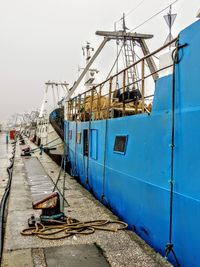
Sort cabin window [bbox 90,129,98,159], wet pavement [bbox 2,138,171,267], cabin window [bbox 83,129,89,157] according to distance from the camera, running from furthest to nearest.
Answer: cabin window [bbox 83,129,89,157] → cabin window [bbox 90,129,98,159] → wet pavement [bbox 2,138,171,267]

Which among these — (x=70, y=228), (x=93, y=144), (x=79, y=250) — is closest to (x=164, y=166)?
(x=79, y=250)

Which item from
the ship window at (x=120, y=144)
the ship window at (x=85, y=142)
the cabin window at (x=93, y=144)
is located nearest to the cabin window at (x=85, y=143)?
the ship window at (x=85, y=142)

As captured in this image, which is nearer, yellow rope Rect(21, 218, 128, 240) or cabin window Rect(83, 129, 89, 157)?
yellow rope Rect(21, 218, 128, 240)

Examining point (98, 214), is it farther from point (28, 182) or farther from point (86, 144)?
point (28, 182)

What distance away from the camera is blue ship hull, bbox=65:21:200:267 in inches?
162

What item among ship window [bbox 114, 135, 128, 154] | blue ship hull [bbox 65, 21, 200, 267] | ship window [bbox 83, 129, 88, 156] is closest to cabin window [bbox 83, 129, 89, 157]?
ship window [bbox 83, 129, 88, 156]

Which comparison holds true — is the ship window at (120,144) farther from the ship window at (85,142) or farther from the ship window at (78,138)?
the ship window at (78,138)

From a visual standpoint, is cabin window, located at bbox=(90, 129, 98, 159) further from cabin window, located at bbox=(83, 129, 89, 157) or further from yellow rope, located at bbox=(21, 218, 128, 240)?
yellow rope, located at bbox=(21, 218, 128, 240)

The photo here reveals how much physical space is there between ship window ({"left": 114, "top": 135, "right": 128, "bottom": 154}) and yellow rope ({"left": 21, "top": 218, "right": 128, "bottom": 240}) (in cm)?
140

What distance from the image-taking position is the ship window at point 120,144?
6621 mm

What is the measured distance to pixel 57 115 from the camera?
68.9 ft

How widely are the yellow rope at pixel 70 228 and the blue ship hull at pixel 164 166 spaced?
429 mm

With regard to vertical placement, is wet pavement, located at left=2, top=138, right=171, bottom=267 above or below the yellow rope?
below

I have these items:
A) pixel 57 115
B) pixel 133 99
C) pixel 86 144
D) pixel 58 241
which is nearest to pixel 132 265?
pixel 58 241
